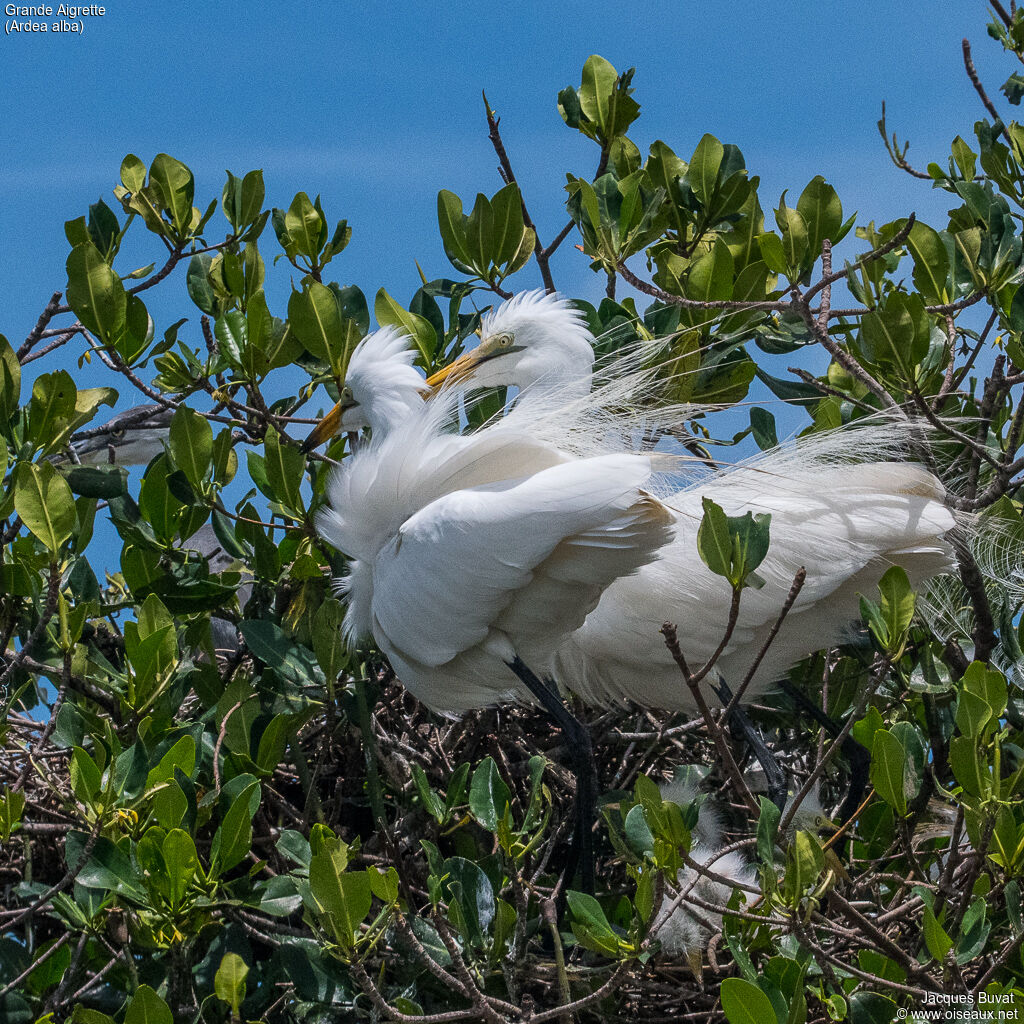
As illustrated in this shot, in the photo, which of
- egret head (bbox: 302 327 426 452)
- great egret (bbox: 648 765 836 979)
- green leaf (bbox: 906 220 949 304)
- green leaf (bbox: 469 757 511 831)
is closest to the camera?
green leaf (bbox: 469 757 511 831)

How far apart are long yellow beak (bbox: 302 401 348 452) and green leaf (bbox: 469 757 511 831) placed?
A: 1160mm

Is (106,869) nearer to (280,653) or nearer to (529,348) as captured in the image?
(280,653)

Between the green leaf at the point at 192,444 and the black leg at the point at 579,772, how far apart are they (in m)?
0.78

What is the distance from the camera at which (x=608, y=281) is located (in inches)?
118

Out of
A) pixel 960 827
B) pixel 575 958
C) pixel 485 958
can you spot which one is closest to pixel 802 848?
pixel 960 827

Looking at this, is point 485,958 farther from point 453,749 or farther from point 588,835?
point 453,749

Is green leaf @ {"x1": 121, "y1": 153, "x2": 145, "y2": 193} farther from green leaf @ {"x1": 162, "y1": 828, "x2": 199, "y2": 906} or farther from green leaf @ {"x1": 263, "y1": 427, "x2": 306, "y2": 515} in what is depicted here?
green leaf @ {"x1": 162, "y1": 828, "x2": 199, "y2": 906}

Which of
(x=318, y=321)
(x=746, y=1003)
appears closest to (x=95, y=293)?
(x=318, y=321)

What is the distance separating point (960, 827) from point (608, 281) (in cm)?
163

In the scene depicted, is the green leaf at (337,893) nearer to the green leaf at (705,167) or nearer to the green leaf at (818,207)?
the green leaf at (818,207)

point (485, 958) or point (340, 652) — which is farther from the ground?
point (340, 652)

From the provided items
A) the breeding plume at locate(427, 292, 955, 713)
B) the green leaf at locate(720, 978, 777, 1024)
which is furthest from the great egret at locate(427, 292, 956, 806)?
the green leaf at locate(720, 978, 777, 1024)

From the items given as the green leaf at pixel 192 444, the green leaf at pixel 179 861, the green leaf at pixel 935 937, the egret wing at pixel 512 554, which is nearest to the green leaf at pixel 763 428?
the egret wing at pixel 512 554

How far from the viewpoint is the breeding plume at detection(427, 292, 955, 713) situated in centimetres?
253
